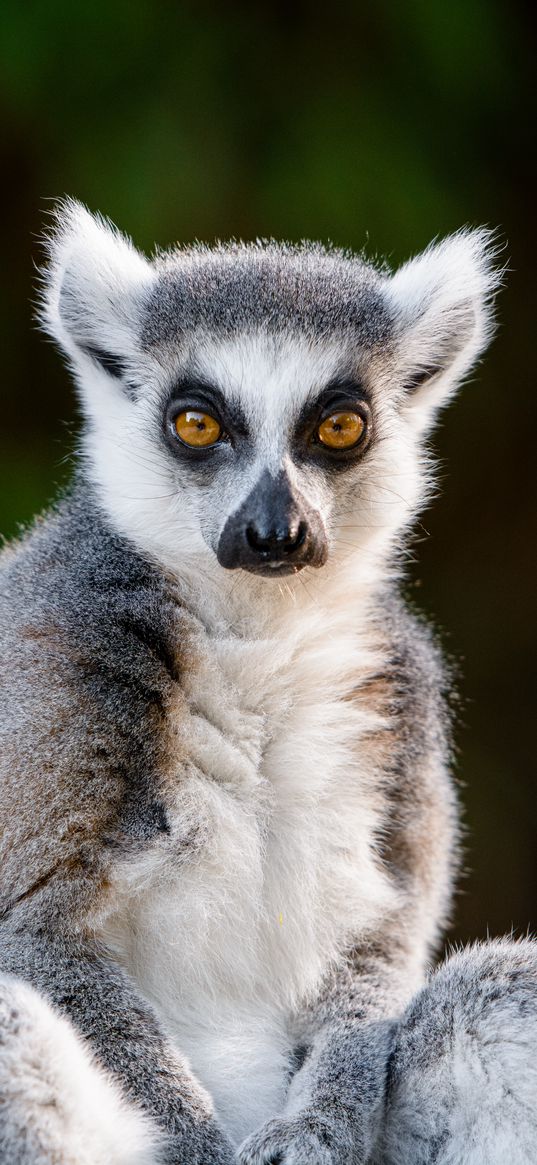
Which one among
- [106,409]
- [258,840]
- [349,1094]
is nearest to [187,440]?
[106,409]

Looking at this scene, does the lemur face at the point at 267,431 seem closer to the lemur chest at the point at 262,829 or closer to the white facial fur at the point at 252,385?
the white facial fur at the point at 252,385

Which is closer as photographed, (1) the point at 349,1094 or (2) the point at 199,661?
(1) the point at 349,1094

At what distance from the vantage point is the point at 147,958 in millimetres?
2518

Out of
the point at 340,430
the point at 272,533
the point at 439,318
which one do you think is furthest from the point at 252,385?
the point at 439,318

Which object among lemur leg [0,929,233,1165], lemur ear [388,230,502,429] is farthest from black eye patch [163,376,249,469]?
lemur leg [0,929,233,1165]

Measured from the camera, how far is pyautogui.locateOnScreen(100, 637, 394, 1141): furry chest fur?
2.50 meters

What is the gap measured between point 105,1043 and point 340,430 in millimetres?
1333

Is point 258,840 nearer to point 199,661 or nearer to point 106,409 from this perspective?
point 199,661

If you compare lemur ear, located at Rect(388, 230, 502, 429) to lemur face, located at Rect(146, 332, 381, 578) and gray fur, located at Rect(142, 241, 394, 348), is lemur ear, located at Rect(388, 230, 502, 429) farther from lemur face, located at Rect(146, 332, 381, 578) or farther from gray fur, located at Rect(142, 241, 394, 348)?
lemur face, located at Rect(146, 332, 381, 578)

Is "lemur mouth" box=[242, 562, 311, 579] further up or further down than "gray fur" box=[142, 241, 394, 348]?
further down

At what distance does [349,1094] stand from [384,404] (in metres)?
1.48

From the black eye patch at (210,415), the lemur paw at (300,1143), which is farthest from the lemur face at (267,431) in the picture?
the lemur paw at (300,1143)

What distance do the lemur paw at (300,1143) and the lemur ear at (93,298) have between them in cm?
168

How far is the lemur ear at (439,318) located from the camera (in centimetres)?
309
